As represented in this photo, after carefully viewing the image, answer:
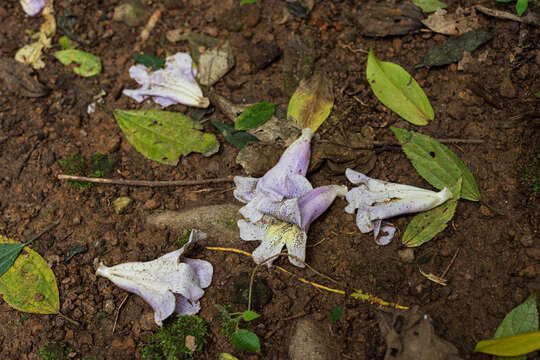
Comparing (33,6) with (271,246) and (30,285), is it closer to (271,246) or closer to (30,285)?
(30,285)

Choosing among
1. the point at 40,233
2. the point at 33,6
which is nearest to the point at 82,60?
the point at 33,6

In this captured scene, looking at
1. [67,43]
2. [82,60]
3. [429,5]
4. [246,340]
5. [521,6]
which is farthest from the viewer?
[67,43]

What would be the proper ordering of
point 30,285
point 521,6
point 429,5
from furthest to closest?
1. point 429,5
2. point 521,6
3. point 30,285

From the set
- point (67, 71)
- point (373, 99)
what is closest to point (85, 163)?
point (67, 71)

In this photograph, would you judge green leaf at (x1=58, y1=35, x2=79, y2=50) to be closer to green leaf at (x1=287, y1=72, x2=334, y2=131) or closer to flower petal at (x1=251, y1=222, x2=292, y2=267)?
green leaf at (x1=287, y1=72, x2=334, y2=131)

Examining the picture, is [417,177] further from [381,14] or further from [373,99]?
[381,14]

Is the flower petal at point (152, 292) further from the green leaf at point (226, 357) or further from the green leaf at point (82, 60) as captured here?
the green leaf at point (82, 60)

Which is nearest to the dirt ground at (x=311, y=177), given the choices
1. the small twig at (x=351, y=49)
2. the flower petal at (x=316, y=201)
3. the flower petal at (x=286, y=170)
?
the small twig at (x=351, y=49)

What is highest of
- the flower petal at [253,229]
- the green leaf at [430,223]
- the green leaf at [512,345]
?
the green leaf at [430,223]
